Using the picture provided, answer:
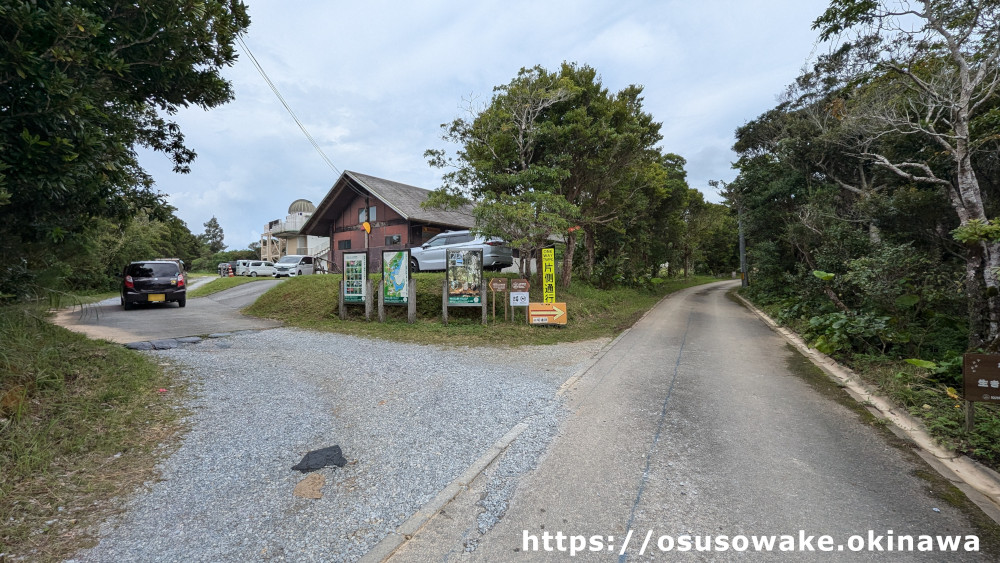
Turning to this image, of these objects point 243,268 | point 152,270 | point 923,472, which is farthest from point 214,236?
point 923,472

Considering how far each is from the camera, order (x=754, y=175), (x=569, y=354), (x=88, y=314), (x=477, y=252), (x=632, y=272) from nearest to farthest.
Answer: (x=88, y=314), (x=569, y=354), (x=477, y=252), (x=754, y=175), (x=632, y=272)

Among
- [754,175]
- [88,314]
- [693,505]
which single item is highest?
[754,175]

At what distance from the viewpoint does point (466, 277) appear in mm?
10195

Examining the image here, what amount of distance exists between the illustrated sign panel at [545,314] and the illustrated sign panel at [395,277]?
10.5 ft

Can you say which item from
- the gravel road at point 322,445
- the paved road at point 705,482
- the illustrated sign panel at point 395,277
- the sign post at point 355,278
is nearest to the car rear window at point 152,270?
the sign post at point 355,278

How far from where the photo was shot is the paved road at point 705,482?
8.19 feet

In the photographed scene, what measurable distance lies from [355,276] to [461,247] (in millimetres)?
3830

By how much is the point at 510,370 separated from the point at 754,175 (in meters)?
16.8

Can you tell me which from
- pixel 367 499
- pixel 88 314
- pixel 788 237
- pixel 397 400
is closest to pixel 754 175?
pixel 788 237

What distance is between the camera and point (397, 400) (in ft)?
16.2

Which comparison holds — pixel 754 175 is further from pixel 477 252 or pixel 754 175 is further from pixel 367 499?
pixel 367 499

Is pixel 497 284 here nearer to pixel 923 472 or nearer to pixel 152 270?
pixel 923 472

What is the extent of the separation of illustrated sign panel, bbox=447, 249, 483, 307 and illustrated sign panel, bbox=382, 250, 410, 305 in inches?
46.2

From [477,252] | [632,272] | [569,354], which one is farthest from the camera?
[632,272]
